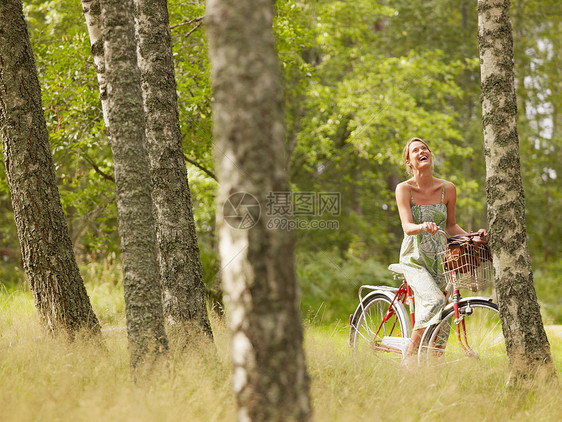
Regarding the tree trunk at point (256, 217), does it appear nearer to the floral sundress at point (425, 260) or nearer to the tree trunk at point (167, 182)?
the floral sundress at point (425, 260)

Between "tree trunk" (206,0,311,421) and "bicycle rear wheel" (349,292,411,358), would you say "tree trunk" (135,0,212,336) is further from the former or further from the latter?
"tree trunk" (206,0,311,421)

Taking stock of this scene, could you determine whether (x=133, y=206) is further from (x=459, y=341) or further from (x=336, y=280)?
(x=336, y=280)

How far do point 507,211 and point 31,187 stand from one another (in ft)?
13.8

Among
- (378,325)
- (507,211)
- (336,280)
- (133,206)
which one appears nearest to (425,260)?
(507,211)

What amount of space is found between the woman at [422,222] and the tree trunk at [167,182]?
194 centimetres

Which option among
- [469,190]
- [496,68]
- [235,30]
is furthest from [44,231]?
[469,190]

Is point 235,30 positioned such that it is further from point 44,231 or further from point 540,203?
point 540,203

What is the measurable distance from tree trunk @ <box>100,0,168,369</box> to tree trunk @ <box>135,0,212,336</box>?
96 centimetres

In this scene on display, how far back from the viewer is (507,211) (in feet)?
14.7

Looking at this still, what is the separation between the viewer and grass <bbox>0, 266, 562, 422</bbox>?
11.5ft

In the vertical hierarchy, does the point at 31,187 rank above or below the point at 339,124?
below

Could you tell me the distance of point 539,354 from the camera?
4.47 metres

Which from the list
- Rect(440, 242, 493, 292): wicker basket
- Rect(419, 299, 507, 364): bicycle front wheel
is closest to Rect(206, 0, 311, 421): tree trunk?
Answer: Rect(440, 242, 493, 292): wicker basket

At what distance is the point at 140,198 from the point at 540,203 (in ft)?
61.1
